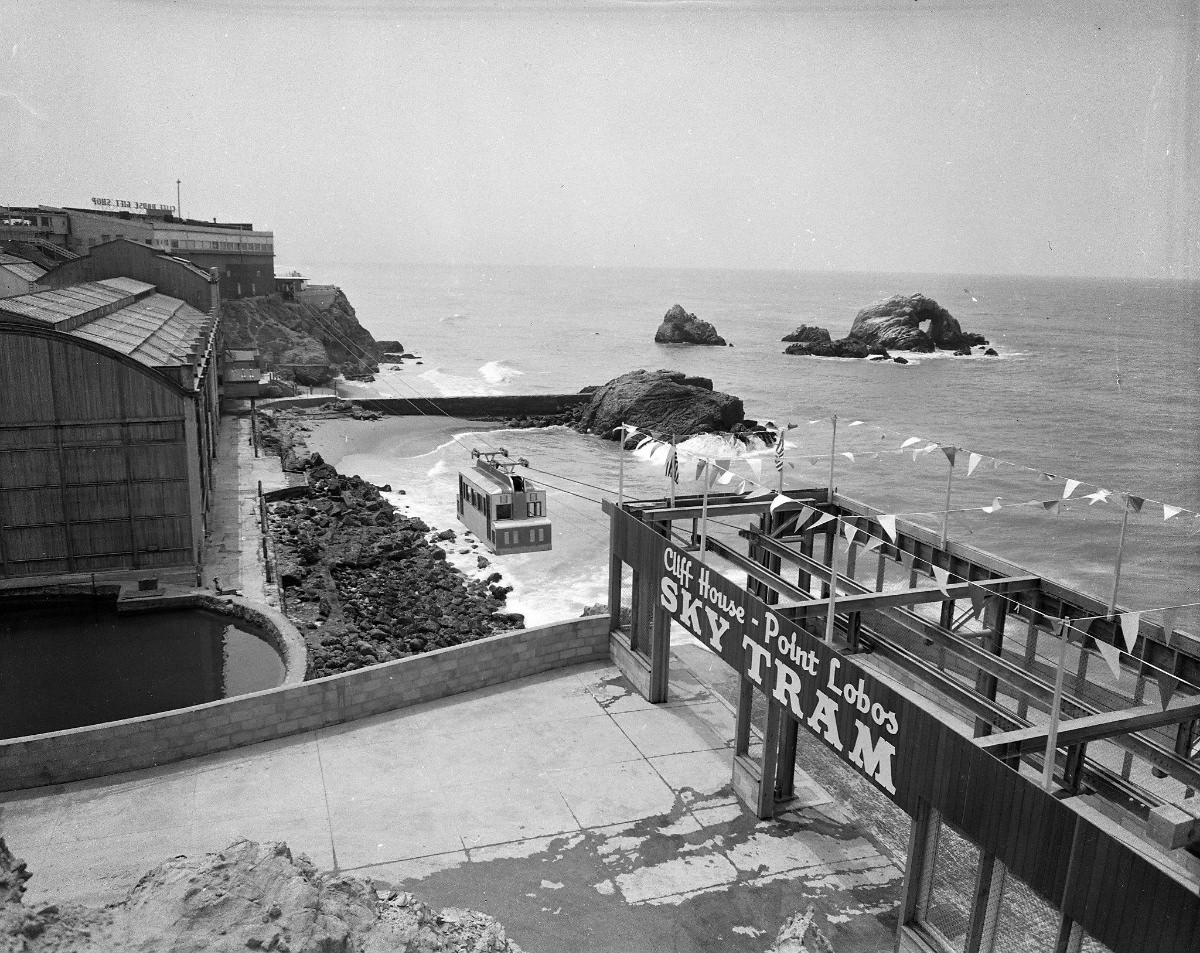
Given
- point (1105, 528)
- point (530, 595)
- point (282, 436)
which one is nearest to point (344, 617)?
point (530, 595)

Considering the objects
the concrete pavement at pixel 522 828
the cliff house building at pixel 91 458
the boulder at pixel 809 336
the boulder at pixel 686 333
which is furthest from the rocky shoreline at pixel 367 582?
the boulder at pixel 686 333

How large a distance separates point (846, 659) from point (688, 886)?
12.1 feet

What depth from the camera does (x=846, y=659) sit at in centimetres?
1111

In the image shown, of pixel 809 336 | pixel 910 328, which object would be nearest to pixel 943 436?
pixel 910 328

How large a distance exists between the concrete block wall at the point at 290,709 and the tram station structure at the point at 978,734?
76.7 inches

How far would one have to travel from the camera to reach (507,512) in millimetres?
29891

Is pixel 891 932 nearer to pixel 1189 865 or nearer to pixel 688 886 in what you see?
pixel 688 886

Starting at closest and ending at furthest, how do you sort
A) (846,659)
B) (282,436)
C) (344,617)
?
(846,659) → (344,617) → (282,436)

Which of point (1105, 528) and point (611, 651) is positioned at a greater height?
point (611, 651)

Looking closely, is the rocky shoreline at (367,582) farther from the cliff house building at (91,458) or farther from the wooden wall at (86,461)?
the wooden wall at (86,461)

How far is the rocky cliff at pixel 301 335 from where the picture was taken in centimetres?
7638

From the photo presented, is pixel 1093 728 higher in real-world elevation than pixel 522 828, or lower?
higher

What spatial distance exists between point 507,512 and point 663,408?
38618 millimetres

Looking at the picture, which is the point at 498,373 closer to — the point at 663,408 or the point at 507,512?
the point at 663,408
